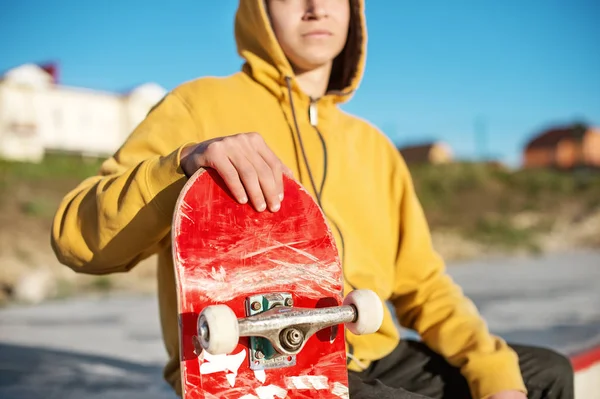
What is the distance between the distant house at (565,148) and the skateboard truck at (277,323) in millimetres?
29939

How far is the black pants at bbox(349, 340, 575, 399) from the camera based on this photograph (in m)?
1.83

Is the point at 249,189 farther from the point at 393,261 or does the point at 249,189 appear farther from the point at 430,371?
the point at 430,371

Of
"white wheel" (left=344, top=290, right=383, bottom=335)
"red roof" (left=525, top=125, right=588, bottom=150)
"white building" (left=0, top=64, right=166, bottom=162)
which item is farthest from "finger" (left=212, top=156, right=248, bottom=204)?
"red roof" (left=525, top=125, right=588, bottom=150)

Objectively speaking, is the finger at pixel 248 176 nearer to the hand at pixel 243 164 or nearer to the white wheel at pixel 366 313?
the hand at pixel 243 164

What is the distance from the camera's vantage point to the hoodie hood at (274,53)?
6.14 ft

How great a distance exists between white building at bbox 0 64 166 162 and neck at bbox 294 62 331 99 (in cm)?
1665

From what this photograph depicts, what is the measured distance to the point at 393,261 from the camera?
201 centimetres

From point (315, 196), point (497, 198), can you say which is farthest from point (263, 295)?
point (497, 198)

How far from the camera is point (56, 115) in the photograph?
832 inches

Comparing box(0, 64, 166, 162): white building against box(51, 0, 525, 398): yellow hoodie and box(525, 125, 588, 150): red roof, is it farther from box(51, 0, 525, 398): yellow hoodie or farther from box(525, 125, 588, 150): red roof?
box(525, 125, 588, 150): red roof

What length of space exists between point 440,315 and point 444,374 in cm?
19

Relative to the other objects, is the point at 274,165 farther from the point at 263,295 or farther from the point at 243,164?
the point at 263,295

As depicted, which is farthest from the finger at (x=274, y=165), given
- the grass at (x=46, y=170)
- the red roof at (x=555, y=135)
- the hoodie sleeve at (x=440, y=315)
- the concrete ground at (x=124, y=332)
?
the red roof at (x=555, y=135)

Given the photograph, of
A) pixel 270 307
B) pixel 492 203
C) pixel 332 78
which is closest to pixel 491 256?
pixel 492 203
